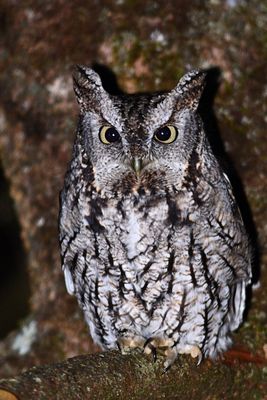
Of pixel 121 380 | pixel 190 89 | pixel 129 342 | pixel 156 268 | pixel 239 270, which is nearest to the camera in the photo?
pixel 121 380

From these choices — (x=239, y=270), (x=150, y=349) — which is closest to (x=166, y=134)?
(x=239, y=270)

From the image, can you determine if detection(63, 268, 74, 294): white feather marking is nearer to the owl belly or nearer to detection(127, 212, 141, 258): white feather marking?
the owl belly

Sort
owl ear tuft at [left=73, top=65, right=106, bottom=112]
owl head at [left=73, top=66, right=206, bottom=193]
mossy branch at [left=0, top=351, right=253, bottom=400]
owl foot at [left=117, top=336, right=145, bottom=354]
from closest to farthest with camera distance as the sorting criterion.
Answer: mossy branch at [left=0, top=351, right=253, bottom=400] → owl head at [left=73, top=66, right=206, bottom=193] → owl ear tuft at [left=73, top=65, right=106, bottom=112] → owl foot at [left=117, top=336, right=145, bottom=354]

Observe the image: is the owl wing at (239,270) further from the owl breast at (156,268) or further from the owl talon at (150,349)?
the owl talon at (150,349)

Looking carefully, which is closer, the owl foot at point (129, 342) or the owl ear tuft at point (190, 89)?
the owl ear tuft at point (190, 89)

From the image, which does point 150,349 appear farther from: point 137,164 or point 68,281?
point 137,164

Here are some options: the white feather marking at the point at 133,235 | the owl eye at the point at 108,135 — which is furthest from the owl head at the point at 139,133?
the white feather marking at the point at 133,235

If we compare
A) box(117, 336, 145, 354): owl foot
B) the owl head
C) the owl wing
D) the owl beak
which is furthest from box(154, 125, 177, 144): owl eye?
box(117, 336, 145, 354): owl foot

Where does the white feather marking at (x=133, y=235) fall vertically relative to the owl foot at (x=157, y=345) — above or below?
above
